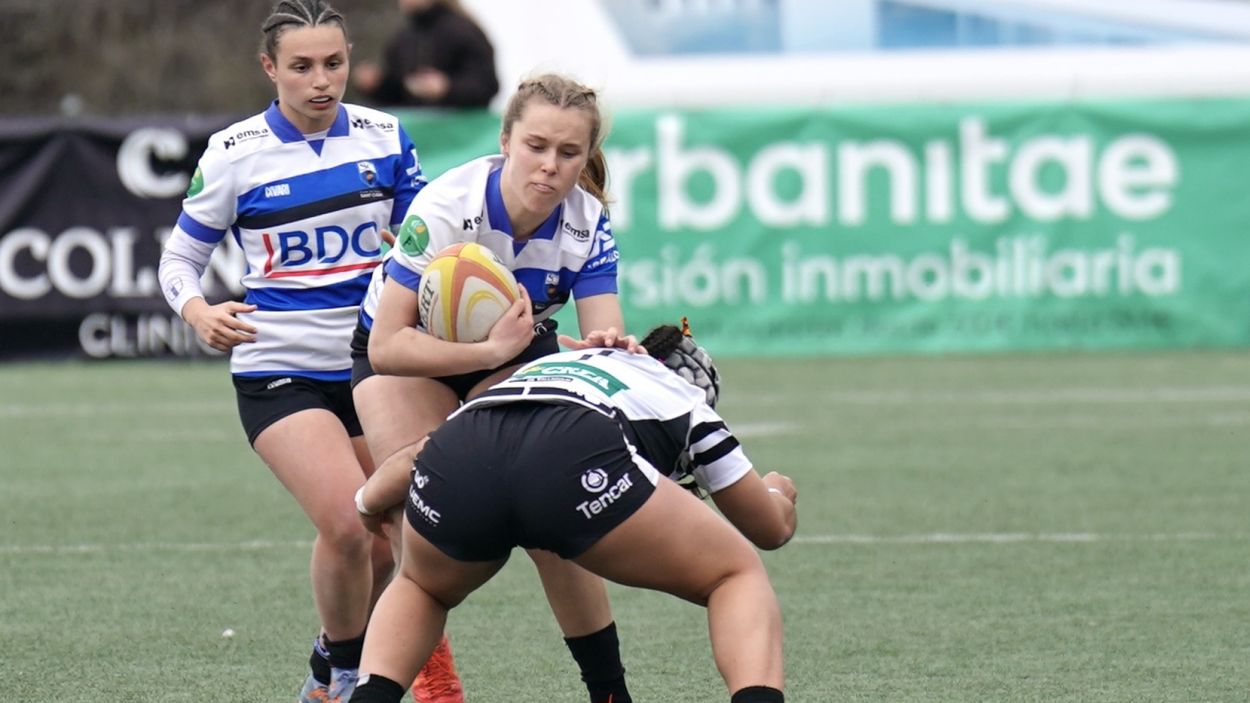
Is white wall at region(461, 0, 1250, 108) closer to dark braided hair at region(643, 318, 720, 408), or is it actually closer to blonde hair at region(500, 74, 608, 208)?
blonde hair at region(500, 74, 608, 208)

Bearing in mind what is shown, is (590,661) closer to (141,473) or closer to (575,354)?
(575,354)

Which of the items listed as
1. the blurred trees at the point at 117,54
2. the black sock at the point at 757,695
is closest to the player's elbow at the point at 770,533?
the black sock at the point at 757,695

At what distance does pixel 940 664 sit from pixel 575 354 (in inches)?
72.2

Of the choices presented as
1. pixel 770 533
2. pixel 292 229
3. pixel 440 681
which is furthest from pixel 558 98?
pixel 440 681

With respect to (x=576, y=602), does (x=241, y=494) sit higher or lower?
lower

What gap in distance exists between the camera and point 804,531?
26.5 ft

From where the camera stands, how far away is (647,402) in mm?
4320

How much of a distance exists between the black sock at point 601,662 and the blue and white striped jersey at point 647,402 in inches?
29.1

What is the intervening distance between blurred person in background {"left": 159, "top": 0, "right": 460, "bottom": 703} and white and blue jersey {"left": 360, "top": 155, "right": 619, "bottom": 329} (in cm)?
49

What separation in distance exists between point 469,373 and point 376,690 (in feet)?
2.93

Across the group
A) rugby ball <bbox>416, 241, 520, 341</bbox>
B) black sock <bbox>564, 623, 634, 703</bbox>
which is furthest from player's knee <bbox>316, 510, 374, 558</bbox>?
rugby ball <bbox>416, 241, 520, 341</bbox>

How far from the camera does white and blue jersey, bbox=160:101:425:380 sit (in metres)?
5.53

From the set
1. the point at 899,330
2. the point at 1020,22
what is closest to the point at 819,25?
the point at 1020,22

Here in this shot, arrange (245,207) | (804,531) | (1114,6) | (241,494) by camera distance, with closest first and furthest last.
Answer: (245,207)
(804,531)
(241,494)
(1114,6)
